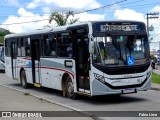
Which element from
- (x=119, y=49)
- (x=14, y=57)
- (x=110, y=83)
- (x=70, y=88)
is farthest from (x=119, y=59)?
(x=14, y=57)

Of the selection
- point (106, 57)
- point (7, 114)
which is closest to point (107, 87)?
point (106, 57)

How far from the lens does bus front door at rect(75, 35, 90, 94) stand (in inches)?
541

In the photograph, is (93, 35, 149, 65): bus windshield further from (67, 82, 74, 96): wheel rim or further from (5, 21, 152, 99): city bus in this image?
(67, 82, 74, 96): wheel rim

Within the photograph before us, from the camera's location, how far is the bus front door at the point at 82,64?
13.8 m

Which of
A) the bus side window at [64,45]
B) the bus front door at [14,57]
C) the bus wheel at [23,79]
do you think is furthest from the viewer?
the bus front door at [14,57]

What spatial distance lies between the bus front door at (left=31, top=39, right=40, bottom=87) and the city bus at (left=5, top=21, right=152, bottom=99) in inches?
83.0

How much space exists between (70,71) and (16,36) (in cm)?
738

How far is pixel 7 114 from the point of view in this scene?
11367mm

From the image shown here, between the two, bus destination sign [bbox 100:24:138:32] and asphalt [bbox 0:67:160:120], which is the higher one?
bus destination sign [bbox 100:24:138:32]

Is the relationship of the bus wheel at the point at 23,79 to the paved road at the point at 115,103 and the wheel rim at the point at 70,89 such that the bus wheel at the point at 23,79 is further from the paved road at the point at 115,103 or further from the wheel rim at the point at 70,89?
the wheel rim at the point at 70,89

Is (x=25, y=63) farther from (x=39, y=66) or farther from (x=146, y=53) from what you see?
(x=146, y=53)

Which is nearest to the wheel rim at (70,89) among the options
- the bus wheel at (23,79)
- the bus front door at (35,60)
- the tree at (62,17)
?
the bus front door at (35,60)

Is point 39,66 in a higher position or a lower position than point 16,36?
lower

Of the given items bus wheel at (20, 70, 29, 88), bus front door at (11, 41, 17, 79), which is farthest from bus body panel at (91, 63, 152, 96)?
bus front door at (11, 41, 17, 79)
